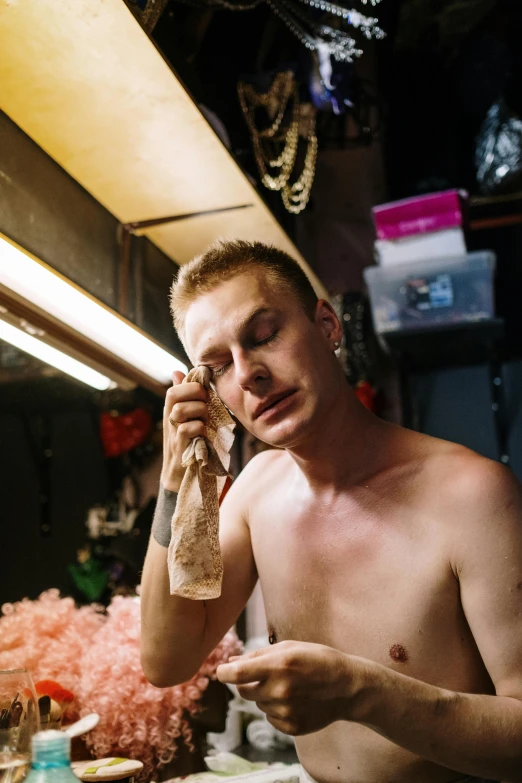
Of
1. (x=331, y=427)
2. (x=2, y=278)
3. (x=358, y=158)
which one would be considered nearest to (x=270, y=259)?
(x=331, y=427)

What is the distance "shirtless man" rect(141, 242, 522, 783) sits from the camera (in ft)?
4.39

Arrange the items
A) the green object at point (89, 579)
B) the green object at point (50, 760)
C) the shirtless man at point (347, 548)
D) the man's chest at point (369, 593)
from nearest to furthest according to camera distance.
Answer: the green object at point (50, 760)
the shirtless man at point (347, 548)
the man's chest at point (369, 593)
the green object at point (89, 579)

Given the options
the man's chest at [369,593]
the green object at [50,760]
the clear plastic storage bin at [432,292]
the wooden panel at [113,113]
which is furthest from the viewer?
the clear plastic storage bin at [432,292]

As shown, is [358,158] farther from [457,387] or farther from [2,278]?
[2,278]

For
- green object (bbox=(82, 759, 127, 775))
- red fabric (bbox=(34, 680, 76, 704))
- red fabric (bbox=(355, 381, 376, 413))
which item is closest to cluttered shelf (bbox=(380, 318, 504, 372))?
red fabric (bbox=(355, 381, 376, 413))

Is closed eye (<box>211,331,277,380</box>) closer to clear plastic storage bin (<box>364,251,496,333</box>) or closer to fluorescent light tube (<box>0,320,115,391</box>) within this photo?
fluorescent light tube (<box>0,320,115,391</box>)

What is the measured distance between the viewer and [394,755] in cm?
151

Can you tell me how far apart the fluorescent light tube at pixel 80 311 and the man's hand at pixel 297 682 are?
1.13m

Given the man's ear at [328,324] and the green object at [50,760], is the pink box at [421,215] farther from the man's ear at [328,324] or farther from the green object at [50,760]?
the green object at [50,760]

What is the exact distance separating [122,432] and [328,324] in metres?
1.59

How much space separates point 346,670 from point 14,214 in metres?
1.46

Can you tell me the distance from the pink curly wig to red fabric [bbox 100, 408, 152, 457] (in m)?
1.05

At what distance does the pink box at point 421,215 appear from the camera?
11.2ft

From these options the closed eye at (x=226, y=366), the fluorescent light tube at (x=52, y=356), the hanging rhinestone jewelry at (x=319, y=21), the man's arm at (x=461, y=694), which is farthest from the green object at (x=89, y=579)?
the hanging rhinestone jewelry at (x=319, y=21)
